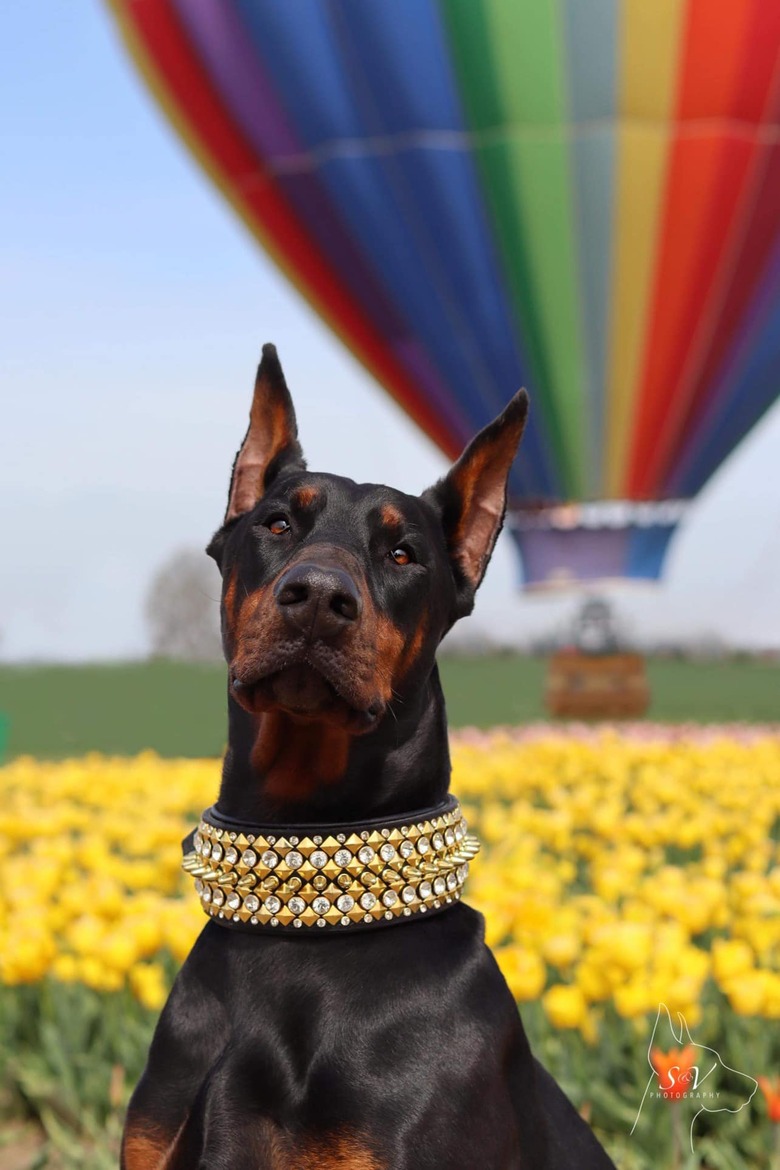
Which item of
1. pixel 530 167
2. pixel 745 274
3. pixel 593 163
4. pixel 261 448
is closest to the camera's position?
pixel 261 448

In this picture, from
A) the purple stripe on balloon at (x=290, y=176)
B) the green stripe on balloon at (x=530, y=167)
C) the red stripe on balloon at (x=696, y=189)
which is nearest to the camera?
the green stripe on balloon at (x=530, y=167)

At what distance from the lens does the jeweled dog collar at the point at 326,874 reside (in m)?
2.29

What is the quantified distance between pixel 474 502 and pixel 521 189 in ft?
44.3

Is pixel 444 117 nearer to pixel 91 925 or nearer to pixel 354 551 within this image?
pixel 91 925

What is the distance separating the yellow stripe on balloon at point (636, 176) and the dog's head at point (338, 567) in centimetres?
1299

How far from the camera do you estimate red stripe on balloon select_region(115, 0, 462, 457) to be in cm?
1505

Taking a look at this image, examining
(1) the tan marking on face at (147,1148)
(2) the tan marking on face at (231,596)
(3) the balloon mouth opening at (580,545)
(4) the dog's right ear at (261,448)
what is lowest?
(1) the tan marking on face at (147,1148)

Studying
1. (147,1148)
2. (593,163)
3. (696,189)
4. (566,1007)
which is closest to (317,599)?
(147,1148)

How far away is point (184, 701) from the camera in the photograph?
21578 millimetres

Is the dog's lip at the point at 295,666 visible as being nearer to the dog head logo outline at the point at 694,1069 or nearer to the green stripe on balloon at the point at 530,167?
the dog head logo outline at the point at 694,1069

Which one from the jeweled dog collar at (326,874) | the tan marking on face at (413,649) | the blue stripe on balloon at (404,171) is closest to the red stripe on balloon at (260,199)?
the blue stripe on balloon at (404,171)

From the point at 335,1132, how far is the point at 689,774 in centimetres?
770

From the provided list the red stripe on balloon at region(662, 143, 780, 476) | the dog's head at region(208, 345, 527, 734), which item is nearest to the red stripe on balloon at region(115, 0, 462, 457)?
the red stripe on balloon at region(662, 143, 780, 476)

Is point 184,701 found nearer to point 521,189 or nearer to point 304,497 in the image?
point 521,189
